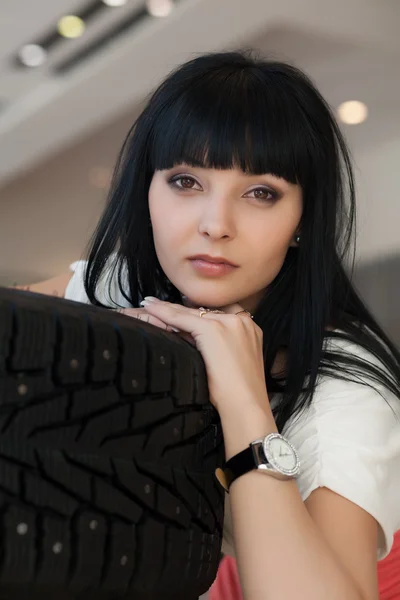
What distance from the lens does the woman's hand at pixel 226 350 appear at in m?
0.74

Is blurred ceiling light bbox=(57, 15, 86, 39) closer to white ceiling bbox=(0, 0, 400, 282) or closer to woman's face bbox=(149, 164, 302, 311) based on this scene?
white ceiling bbox=(0, 0, 400, 282)

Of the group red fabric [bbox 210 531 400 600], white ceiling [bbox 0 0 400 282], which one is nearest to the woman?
red fabric [bbox 210 531 400 600]

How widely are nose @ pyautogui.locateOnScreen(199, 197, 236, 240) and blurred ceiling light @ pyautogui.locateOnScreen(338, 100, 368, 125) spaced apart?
444 centimetres

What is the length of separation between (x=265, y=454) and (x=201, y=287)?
0.30 metres

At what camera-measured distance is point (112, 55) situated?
453 centimetres

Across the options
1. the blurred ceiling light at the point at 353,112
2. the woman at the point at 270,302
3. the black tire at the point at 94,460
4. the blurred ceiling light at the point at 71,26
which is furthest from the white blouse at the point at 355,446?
the blurred ceiling light at the point at 353,112

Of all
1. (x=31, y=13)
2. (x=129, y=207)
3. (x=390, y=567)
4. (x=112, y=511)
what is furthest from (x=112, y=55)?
(x=112, y=511)

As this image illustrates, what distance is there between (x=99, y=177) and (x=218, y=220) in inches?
195

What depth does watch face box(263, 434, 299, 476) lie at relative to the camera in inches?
29.2

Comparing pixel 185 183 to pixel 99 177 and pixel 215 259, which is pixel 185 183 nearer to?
pixel 215 259

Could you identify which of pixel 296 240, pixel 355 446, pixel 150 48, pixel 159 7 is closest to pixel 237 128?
pixel 296 240

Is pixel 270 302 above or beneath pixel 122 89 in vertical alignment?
beneath

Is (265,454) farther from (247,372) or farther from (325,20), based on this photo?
(325,20)

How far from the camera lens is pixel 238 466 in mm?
745
